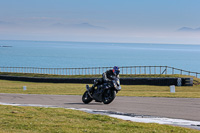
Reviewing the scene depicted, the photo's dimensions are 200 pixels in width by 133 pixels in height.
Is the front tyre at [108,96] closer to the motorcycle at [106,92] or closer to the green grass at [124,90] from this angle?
the motorcycle at [106,92]

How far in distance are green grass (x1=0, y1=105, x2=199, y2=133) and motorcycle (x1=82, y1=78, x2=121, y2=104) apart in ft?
13.6

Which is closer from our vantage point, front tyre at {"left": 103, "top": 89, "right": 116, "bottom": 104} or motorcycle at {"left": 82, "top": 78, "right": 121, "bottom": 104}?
motorcycle at {"left": 82, "top": 78, "right": 121, "bottom": 104}

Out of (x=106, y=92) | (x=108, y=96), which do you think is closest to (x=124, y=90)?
(x=106, y=92)

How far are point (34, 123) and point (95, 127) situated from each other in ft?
6.30

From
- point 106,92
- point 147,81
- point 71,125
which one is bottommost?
point 71,125

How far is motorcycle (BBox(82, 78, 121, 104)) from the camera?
58.0 ft

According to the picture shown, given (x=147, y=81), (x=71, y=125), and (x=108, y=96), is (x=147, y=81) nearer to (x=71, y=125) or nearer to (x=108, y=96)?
(x=108, y=96)

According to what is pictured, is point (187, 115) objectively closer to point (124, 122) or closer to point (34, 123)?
point (124, 122)

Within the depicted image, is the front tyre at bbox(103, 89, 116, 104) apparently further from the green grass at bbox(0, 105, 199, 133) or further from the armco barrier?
the armco barrier

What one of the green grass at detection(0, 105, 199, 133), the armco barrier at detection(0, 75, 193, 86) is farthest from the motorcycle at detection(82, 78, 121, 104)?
the armco barrier at detection(0, 75, 193, 86)

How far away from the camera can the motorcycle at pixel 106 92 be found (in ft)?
58.0

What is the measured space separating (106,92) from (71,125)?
715 centimetres

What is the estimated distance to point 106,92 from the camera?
1833 centimetres

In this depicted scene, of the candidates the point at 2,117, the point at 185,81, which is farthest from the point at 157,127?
the point at 185,81
